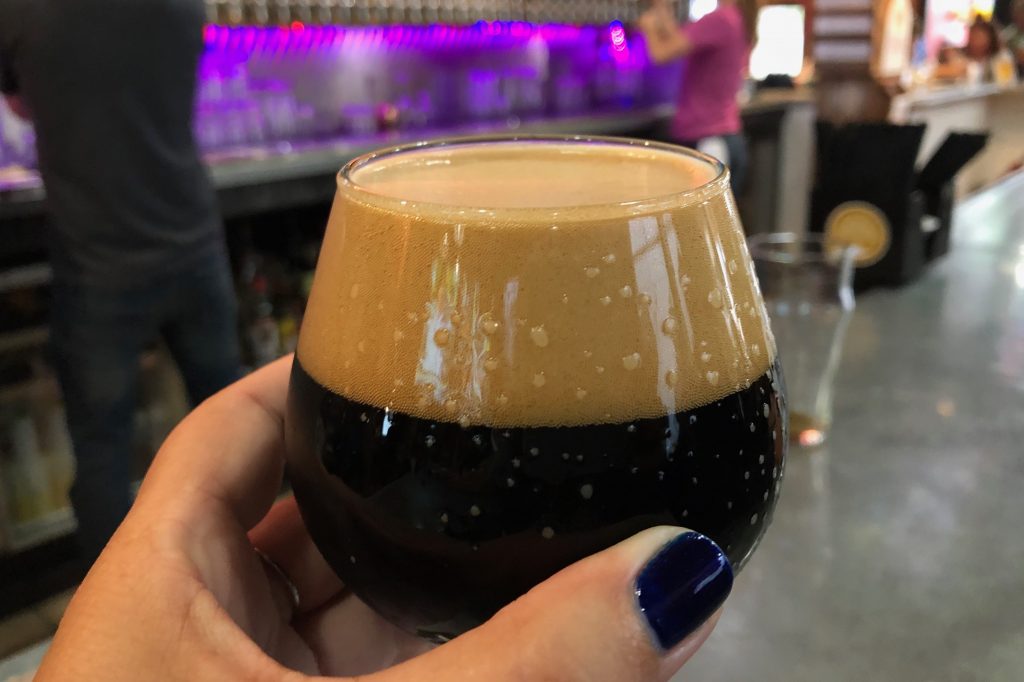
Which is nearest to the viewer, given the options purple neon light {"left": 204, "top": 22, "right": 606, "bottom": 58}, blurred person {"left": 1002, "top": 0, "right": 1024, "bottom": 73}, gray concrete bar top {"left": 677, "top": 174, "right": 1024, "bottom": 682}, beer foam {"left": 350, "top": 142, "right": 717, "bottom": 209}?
beer foam {"left": 350, "top": 142, "right": 717, "bottom": 209}

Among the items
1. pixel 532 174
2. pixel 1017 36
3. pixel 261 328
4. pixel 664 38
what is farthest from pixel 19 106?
pixel 1017 36

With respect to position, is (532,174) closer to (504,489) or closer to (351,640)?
(504,489)

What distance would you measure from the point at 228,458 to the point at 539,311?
1.24 feet

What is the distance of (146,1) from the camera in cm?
161

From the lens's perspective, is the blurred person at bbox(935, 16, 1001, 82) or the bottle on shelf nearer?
the bottle on shelf

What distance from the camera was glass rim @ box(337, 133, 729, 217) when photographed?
411mm

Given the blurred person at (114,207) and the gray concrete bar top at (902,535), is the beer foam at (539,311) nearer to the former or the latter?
the gray concrete bar top at (902,535)

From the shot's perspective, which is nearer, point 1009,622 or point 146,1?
point 1009,622

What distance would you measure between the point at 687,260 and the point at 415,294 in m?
0.14

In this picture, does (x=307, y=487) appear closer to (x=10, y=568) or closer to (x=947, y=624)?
(x=947, y=624)

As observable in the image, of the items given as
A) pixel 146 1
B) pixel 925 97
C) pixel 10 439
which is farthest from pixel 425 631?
pixel 925 97

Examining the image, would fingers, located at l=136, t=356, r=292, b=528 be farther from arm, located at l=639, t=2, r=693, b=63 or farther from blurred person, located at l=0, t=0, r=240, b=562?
arm, located at l=639, t=2, r=693, b=63

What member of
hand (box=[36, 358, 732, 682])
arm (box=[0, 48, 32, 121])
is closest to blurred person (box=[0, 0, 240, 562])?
arm (box=[0, 48, 32, 121])

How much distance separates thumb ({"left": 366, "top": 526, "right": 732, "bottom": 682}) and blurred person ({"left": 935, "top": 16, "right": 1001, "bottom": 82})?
6.66 meters
